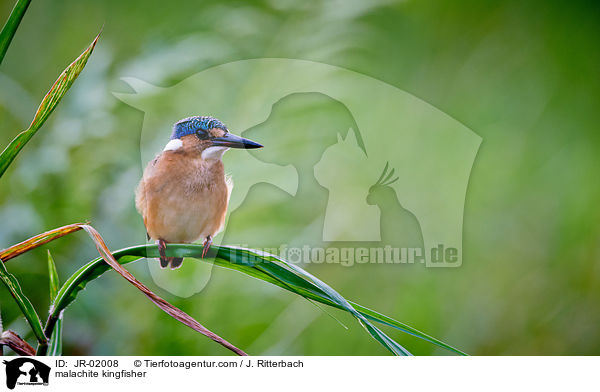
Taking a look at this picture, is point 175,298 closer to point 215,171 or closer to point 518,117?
point 215,171

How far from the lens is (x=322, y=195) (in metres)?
1.25

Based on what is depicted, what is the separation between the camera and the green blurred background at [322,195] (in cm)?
112

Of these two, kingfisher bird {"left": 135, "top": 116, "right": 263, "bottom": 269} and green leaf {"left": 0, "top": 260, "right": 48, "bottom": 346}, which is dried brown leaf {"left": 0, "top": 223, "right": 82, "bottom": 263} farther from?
kingfisher bird {"left": 135, "top": 116, "right": 263, "bottom": 269}

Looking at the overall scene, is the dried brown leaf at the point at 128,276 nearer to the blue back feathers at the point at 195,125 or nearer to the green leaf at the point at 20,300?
the green leaf at the point at 20,300

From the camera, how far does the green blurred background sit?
1124 millimetres

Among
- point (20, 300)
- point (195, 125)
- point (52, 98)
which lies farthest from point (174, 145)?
point (20, 300)

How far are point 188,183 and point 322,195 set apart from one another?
43 cm

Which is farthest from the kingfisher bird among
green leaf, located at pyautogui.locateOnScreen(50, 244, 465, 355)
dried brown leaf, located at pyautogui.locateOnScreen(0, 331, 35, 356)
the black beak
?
dried brown leaf, located at pyautogui.locateOnScreen(0, 331, 35, 356)

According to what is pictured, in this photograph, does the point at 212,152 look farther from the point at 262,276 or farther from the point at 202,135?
the point at 262,276

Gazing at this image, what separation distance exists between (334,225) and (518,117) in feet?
1.96
